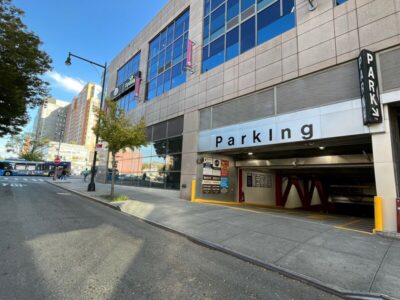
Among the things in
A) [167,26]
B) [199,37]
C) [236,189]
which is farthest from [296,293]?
[167,26]

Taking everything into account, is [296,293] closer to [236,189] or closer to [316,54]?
[316,54]

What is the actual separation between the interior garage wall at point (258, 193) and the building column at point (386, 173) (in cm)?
1023

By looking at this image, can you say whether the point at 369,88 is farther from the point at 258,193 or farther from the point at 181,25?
the point at 181,25

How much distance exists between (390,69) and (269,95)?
510 centimetres

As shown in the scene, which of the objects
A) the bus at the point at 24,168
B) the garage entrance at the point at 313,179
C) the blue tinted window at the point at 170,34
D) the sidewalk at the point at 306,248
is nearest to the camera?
the sidewalk at the point at 306,248

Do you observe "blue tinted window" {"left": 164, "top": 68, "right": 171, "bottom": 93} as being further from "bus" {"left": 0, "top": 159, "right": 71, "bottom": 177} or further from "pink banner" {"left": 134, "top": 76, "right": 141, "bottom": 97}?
"bus" {"left": 0, "top": 159, "right": 71, "bottom": 177}

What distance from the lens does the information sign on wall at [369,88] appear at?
826 cm

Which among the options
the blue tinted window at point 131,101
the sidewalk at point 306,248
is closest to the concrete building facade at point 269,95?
the blue tinted window at point 131,101

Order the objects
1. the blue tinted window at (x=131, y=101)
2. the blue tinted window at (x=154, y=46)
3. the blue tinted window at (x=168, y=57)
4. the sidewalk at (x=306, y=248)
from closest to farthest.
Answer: the sidewalk at (x=306, y=248), the blue tinted window at (x=168, y=57), the blue tinted window at (x=154, y=46), the blue tinted window at (x=131, y=101)

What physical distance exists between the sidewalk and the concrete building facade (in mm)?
2257

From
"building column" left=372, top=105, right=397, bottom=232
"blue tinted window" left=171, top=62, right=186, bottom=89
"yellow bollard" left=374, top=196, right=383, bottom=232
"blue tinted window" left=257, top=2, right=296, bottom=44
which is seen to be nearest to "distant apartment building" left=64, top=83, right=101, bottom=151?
"blue tinted window" left=171, top=62, right=186, bottom=89

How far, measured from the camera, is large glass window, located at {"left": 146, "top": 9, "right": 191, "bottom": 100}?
1973cm

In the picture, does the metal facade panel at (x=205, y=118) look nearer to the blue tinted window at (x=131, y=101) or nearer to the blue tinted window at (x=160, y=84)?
the blue tinted window at (x=160, y=84)

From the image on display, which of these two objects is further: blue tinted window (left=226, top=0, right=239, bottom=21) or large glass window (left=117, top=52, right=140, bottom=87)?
large glass window (left=117, top=52, right=140, bottom=87)
